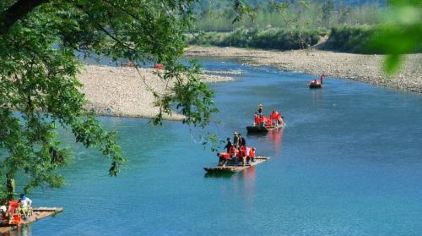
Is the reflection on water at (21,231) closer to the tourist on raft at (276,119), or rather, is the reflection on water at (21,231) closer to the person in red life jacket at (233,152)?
the person in red life jacket at (233,152)

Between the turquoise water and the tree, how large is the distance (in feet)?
22.3

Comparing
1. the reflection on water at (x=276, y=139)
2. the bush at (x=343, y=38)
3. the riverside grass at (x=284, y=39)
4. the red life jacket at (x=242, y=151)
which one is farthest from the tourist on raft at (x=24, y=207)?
the riverside grass at (x=284, y=39)

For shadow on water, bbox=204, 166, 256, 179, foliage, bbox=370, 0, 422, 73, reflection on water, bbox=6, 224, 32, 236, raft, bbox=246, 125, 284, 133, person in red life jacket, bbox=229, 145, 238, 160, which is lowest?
reflection on water, bbox=6, 224, 32, 236

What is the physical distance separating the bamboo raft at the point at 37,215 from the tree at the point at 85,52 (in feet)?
33.9

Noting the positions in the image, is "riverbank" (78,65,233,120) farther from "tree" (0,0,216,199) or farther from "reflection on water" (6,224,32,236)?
"tree" (0,0,216,199)

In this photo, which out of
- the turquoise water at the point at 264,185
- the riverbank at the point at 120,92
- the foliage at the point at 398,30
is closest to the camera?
the foliage at the point at 398,30

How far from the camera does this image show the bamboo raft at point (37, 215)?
2089 centimetres

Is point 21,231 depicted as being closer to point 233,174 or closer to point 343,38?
→ point 233,174

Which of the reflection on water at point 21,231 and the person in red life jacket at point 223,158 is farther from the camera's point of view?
the person in red life jacket at point 223,158

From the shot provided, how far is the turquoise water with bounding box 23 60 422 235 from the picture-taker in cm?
2331

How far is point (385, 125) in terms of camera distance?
4106 centimetres

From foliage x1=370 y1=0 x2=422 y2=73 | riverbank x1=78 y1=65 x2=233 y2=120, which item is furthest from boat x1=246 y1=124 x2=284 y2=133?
foliage x1=370 y1=0 x2=422 y2=73

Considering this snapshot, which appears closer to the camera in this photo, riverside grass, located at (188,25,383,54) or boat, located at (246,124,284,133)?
boat, located at (246,124,284,133)

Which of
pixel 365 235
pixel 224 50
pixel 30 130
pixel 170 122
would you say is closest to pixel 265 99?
pixel 170 122
